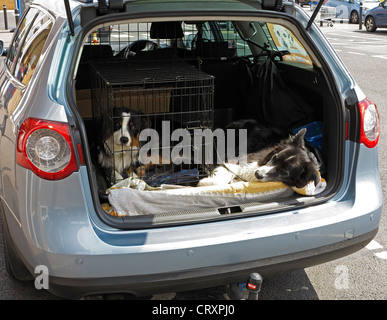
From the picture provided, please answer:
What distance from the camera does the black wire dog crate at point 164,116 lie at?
3.79 meters

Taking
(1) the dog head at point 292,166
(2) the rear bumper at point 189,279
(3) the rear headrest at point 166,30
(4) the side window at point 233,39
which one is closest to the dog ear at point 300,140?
(1) the dog head at point 292,166

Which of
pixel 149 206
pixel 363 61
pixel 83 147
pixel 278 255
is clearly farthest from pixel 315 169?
pixel 363 61

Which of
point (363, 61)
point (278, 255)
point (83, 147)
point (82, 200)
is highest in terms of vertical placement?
point (83, 147)

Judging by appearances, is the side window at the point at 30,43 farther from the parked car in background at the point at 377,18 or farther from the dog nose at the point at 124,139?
the parked car in background at the point at 377,18

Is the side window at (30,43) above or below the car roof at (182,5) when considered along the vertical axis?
below

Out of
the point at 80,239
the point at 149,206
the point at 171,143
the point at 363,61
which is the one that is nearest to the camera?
the point at 80,239

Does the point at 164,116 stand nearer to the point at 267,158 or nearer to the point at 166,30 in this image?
the point at 267,158

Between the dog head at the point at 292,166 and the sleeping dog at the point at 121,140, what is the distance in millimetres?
995

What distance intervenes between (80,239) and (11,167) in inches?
23.8

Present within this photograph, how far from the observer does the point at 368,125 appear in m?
3.08

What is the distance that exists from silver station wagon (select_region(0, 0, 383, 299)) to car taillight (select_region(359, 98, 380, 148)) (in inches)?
0.4

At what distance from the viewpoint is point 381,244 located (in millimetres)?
4172

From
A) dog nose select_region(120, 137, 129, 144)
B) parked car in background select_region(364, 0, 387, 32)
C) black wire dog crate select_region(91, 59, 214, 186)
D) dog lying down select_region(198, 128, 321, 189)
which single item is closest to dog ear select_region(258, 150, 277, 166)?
dog lying down select_region(198, 128, 321, 189)

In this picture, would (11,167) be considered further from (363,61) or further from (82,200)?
(363,61)
